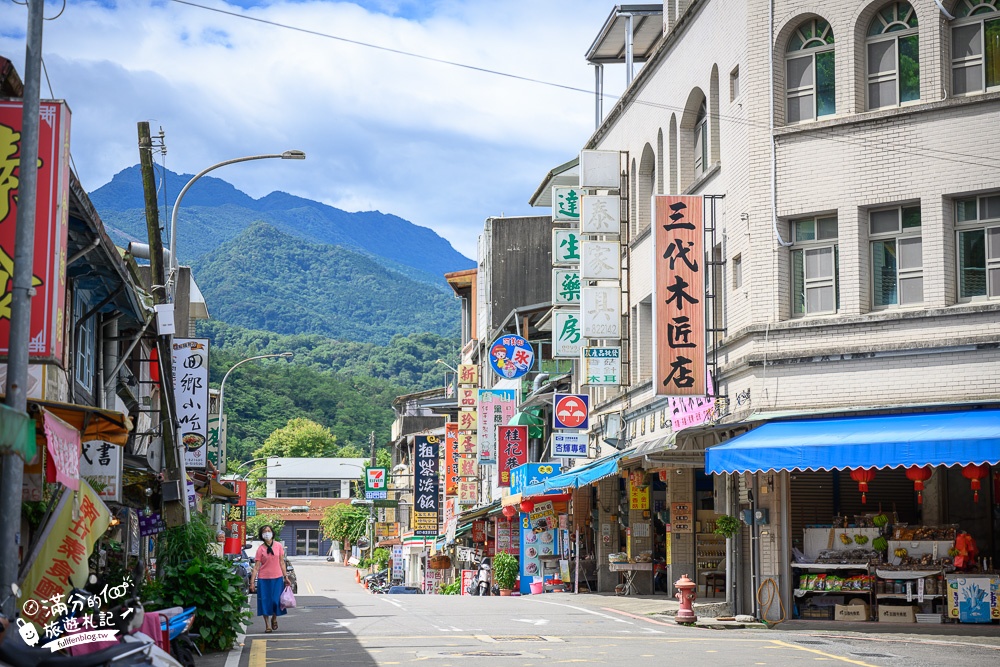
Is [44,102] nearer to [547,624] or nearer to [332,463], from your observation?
[547,624]

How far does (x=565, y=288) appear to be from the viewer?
35781 millimetres

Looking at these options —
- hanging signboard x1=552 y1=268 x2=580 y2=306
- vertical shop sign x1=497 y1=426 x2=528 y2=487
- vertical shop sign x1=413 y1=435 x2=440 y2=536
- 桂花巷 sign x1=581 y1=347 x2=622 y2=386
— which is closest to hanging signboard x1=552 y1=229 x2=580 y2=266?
hanging signboard x1=552 y1=268 x2=580 y2=306

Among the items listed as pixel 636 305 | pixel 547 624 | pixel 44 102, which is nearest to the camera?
pixel 44 102

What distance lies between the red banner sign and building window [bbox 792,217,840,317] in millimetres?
13807

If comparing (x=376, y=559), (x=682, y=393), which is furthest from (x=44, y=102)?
(x=376, y=559)

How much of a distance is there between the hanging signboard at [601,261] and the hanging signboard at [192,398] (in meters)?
9.53

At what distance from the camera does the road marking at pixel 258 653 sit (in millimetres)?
15203

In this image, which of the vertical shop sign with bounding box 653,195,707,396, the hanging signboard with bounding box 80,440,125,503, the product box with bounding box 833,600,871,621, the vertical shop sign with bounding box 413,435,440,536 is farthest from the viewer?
the vertical shop sign with bounding box 413,435,440,536

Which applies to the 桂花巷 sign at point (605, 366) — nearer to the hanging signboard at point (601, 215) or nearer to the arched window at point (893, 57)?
the hanging signboard at point (601, 215)

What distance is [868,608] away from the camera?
2203cm

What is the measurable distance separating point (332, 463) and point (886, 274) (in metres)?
108

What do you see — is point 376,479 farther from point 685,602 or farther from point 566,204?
point 685,602

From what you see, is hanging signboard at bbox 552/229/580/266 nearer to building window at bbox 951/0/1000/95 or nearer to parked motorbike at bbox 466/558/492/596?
parked motorbike at bbox 466/558/492/596

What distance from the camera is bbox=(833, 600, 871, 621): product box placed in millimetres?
21906
